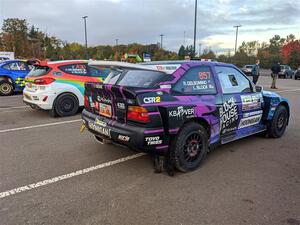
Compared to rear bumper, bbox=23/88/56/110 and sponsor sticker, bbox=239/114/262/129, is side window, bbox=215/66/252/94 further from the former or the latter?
rear bumper, bbox=23/88/56/110

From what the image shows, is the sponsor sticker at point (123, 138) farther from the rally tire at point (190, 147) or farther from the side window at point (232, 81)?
the side window at point (232, 81)

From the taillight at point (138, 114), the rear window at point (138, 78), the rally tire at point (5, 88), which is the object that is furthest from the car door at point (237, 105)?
the rally tire at point (5, 88)

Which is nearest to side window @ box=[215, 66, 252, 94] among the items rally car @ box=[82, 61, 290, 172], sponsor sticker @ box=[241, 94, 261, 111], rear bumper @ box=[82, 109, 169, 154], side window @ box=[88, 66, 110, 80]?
rally car @ box=[82, 61, 290, 172]

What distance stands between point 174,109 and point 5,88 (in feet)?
34.9

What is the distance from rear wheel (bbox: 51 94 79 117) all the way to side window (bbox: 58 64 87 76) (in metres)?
0.67

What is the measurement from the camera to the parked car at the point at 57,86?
23.6 ft

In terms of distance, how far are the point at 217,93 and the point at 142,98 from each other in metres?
1.45

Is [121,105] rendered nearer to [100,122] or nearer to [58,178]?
[100,122]

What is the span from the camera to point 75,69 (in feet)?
25.6

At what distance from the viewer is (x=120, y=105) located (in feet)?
12.1

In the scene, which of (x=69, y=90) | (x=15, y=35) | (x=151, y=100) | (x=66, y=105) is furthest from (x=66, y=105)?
(x=15, y=35)

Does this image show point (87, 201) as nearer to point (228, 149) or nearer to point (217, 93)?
point (217, 93)

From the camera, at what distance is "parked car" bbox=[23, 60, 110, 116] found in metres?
7.19

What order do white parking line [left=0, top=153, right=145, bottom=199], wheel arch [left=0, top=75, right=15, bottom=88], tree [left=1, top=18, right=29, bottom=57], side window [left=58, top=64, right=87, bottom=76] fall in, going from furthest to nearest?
tree [left=1, top=18, right=29, bottom=57], wheel arch [left=0, top=75, right=15, bottom=88], side window [left=58, top=64, right=87, bottom=76], white parking line [left=0, top=153, right=145, bottom=199]
